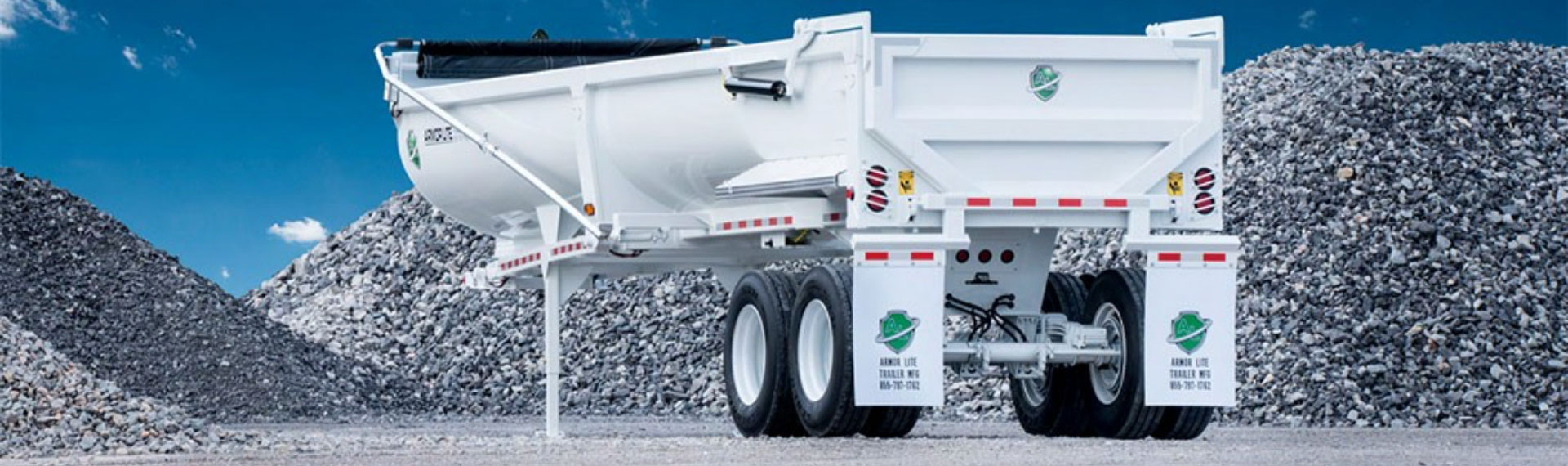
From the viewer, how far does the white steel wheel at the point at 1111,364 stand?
12578 millimetres

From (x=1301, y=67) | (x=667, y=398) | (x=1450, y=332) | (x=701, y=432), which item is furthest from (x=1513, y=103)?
(x=701, y=432)

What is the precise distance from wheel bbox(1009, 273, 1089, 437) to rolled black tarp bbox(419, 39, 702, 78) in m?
3.73

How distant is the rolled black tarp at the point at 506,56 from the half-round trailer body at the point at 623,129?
145 mm

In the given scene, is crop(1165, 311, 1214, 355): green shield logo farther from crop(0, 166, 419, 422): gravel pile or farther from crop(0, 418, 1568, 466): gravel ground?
crop(0, 166, 419, 422): gravel pile

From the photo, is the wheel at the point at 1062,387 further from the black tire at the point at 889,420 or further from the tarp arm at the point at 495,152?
the tarp arm at the point at 495,152

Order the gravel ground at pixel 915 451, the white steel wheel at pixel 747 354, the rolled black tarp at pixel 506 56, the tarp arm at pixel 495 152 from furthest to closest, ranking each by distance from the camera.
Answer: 1. the rolled black tarp at pixel 506 56
2. the tarp arm at pixel 495 152
3. the white steel wheel at pixel 747 354
4. the gravel ground at pixel 915 451

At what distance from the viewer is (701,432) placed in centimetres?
1538

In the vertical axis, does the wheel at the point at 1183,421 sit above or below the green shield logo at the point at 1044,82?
below

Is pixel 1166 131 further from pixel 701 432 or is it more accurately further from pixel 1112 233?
pixel 1112 233

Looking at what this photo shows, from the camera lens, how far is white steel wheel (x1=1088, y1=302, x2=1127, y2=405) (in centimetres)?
1258

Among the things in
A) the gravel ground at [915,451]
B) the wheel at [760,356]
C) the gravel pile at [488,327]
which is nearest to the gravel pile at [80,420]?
the gravel ground at [915,451]

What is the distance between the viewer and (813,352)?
495 inches

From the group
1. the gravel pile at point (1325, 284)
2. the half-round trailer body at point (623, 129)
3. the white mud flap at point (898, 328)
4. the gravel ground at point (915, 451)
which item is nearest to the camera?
the gravel ground at point (915, 451)

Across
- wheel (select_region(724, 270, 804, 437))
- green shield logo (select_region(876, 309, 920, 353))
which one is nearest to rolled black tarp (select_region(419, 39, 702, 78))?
wheel (select_region(724, 270, 804, 437))
